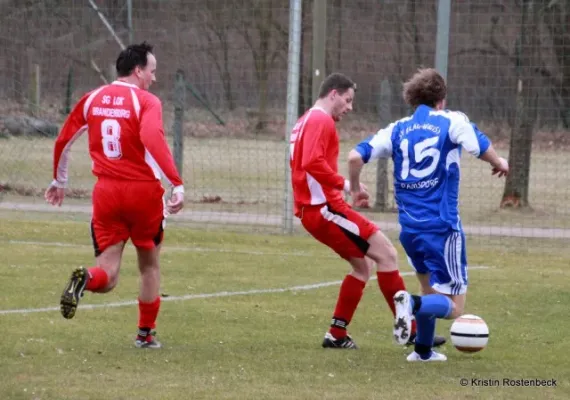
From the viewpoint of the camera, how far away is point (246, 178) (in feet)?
70.7

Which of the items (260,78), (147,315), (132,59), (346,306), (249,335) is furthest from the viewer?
(260,78)

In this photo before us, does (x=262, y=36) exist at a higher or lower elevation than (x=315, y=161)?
lower

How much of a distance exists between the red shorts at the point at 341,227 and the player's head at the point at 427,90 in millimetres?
906

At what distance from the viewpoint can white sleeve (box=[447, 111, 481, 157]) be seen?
716 cm

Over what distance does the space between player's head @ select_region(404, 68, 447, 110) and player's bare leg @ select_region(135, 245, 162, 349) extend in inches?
77.9

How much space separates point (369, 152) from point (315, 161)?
15.4 inches

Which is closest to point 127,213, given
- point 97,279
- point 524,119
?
point 97,279

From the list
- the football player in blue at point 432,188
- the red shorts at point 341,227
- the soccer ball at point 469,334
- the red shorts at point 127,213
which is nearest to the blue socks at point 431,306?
the football player in blue at point 432,188

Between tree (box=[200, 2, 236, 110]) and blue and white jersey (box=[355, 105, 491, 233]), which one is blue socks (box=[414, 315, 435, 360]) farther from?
tree (box=[200, 2, 236, 110])

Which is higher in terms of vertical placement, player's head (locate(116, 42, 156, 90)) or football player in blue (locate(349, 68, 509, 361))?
player's head (locate(116, 42, 156, 90))

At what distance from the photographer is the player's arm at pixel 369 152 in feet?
24.4

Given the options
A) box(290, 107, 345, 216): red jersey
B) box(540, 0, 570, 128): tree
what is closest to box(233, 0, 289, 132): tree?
box(540, 0, 570, 128): tree

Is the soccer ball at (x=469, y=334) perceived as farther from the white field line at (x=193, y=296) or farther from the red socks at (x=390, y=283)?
the white field line at (x=193, y=296)

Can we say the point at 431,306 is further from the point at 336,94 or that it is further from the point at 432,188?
the point at 336,94
